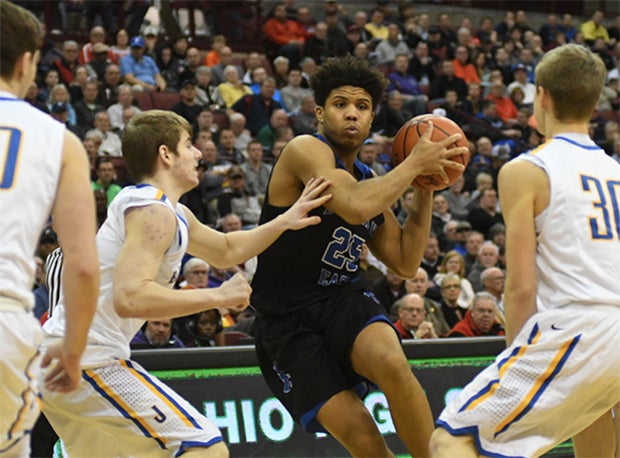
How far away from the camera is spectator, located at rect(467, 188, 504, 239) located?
13.4 meters

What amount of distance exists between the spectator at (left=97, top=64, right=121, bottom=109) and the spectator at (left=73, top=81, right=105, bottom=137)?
0.24 m

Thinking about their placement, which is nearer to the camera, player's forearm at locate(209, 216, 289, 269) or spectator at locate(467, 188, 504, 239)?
player's forearm at locate(209, 216, 289, 269)

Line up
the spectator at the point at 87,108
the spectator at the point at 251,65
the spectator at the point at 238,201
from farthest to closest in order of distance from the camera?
the spectator at the point at 251,65 → the spectator at the point at 87,108 → the spectator at the point at 238,201

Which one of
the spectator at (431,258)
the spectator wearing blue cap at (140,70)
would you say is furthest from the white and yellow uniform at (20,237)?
the spectator wearing blue cap at (140,70)

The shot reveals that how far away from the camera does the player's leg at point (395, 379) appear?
4770mm

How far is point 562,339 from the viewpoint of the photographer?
3.85m

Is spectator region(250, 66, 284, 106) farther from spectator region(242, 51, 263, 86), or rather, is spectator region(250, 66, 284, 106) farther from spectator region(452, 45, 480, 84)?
spectator region(452, 45, 480, 84)

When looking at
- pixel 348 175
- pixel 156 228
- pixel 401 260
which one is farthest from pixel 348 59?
pixel 156 228

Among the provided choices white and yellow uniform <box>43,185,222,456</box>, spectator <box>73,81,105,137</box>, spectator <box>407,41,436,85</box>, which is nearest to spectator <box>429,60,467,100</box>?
spectator <box>407,41,436,85</box>

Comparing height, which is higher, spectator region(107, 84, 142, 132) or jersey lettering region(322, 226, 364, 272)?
jersey lettering region(322, 226, 364, 272)

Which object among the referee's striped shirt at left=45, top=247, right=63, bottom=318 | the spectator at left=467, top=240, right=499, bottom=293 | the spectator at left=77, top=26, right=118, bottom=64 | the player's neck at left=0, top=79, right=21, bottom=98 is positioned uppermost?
the player's neck at left=0, top=79, right=21, bottom=98

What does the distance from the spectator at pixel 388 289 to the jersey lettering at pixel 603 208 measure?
20.8ft

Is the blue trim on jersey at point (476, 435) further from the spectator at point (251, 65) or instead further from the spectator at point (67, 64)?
the spectator at point (251, 65)

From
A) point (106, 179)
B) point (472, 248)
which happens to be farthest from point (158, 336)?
point (472, 248)
